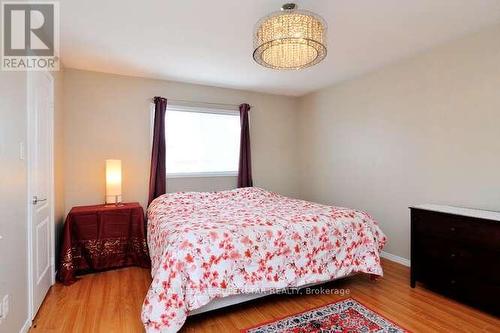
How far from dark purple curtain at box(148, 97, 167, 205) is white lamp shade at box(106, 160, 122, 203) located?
16.9 inches

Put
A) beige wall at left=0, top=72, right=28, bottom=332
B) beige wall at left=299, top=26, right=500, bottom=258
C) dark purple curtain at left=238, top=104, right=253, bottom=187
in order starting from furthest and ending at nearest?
dark purple curtain at left=238, top=104, right=253, bottom=187 < beige wall at left=299, top=26, right=500, bottom=258 < beige wall at left=0, top=72, right=28, bottom=332

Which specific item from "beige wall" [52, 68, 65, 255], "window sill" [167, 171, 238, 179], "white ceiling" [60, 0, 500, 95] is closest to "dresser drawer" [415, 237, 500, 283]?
"white ceiling" [60, 0, 500, 95]

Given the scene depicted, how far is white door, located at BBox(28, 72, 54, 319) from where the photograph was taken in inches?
83.8

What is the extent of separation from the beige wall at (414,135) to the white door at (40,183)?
143 inches

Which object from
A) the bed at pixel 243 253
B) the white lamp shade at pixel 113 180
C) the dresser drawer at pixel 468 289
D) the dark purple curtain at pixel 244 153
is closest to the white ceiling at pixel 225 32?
the dark purple curtain at pixel 244 153

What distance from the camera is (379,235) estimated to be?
2861mm

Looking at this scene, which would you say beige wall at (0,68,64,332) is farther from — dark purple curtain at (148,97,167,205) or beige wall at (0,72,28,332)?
dark purple curtain at (148,97,167,205)

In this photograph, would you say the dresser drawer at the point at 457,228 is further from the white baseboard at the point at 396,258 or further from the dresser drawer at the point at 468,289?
the white baseboard at the point at 396,258

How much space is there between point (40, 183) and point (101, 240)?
1012mm

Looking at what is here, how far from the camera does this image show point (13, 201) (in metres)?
1.78

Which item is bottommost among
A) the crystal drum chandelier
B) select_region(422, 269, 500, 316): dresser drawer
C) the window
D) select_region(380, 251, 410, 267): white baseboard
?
select_region(380, 251, 410, 267): white baseboard

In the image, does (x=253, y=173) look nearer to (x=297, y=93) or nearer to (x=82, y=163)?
(x=297, y=93)

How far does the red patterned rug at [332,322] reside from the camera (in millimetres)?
2062

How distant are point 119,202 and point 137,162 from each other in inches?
23.8
